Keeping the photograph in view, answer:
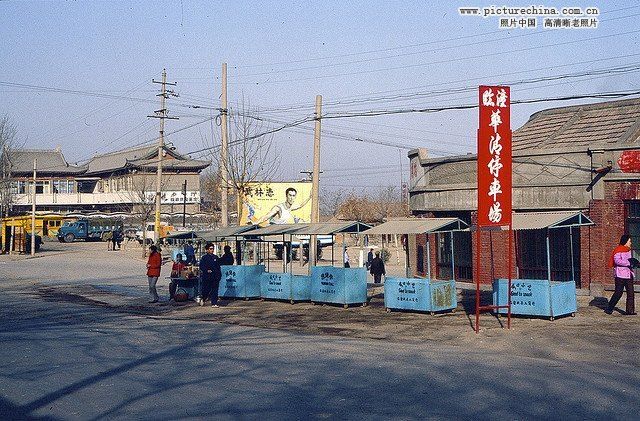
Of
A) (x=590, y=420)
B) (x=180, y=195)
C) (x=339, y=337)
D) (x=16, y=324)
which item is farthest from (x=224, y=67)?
(x=180, y=195)

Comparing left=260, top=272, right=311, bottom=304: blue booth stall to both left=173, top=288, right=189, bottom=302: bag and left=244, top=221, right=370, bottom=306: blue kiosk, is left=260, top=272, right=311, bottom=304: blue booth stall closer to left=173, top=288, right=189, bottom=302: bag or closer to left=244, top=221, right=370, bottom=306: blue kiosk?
left=244, top=221, right=370, bottom=306: blue kiosk

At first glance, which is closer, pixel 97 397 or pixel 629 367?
pixel 97 397

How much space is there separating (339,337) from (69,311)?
29.9 ft

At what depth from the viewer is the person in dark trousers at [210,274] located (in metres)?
22.4

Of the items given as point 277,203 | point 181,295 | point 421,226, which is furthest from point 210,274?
point 277,203

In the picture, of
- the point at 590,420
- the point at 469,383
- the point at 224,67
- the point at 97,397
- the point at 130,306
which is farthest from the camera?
the point at 224,67

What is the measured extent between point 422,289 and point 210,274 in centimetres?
630

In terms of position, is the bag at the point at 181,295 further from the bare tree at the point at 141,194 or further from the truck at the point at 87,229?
the truck at the point at 87,229

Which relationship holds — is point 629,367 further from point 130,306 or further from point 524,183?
point 130,306

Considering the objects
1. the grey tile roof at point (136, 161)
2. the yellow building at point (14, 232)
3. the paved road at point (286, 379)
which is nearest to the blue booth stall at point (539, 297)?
the paved road at point (286, 379)

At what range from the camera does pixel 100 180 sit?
299 ft

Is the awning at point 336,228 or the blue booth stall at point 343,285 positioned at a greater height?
the awning at point 336,228

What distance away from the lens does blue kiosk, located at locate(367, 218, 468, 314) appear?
19.3 meters

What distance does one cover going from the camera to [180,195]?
83.9 m
